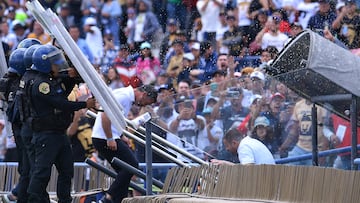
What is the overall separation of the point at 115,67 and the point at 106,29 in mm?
3570

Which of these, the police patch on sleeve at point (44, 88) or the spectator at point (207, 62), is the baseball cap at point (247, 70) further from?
the police patch on sleeve at point (44, 88)

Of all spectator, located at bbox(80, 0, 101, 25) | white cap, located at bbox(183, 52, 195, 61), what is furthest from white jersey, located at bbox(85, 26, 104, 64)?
white cap, located at bbox(183, 52, 195, 61)

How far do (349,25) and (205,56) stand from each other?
9.31 feet

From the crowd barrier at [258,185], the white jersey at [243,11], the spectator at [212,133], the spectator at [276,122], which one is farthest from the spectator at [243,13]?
the crowd barrier at [258,185]

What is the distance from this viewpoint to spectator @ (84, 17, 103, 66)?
69.8ft

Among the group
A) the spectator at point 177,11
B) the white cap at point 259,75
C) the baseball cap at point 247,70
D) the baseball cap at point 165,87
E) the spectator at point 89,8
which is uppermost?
the spectator at point 89,8

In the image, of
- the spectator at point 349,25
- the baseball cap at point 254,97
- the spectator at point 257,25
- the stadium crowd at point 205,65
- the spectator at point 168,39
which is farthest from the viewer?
the spectator at point 168,39

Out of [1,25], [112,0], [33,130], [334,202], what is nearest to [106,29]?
[112,0]

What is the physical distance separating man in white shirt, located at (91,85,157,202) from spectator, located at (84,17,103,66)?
6.65m

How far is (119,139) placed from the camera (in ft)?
47.2

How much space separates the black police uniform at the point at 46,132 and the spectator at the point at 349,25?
15.8 ft

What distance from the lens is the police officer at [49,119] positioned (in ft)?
39.9

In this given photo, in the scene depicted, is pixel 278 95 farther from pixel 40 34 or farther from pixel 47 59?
pixel 40 34

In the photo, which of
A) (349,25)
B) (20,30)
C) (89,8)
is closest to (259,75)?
(349,25)
